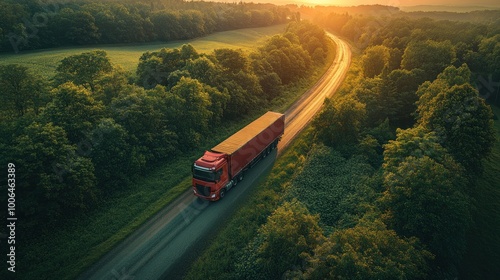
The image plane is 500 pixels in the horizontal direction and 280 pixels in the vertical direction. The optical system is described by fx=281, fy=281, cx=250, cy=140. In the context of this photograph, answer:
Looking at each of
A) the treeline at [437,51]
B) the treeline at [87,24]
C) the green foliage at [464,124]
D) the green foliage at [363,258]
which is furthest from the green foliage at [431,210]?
the treeline at [87,24]

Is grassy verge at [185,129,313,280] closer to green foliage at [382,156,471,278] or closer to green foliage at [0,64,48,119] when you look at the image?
green foliage at [382,156,471,278]

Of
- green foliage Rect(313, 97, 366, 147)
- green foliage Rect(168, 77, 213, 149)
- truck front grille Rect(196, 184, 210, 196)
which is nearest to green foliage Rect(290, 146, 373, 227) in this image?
green foliage Rect(313, 97, 366, 147)

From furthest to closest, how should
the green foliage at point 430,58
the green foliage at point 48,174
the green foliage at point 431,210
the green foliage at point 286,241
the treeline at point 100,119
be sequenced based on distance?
the green foliage at point 430,58 → the treeline at point 100,119 → the green foliage at point 48,174 → the green foliage at point 431,210 → the green foliage at point 286,241

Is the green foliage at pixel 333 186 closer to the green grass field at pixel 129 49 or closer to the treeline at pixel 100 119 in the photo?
the treeline at pixel 100 119

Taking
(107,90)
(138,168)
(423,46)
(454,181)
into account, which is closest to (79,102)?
(107,90)

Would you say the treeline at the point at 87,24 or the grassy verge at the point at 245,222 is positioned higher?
the treeline at the point at 87,24

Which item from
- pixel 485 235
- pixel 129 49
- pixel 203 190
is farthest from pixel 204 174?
pixel 129 49

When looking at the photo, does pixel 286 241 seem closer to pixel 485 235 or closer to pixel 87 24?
pixel 485 235
